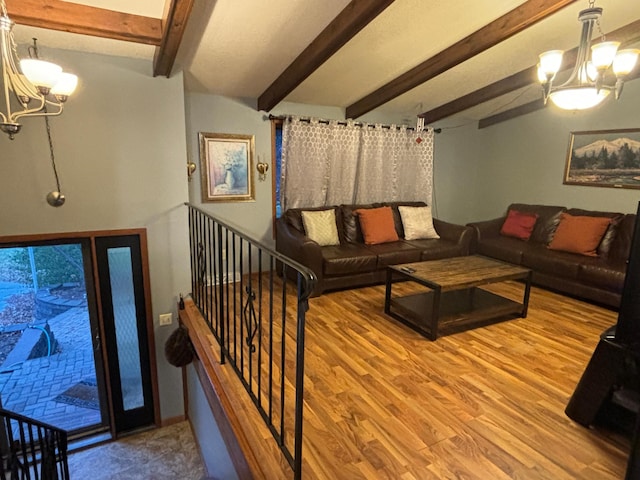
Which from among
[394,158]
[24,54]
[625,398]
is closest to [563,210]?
[394,158]

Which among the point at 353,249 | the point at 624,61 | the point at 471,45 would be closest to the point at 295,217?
the point at 353,249

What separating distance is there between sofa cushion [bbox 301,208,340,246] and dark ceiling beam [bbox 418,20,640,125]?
213 centimetres

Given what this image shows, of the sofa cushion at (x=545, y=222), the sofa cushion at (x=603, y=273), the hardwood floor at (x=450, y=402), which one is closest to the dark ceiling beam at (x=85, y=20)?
the hardwood floor at (x=450, y=402)

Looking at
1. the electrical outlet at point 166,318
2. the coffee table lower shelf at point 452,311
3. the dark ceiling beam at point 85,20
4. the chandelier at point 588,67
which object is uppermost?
the dark ceiling beam at point 85,20

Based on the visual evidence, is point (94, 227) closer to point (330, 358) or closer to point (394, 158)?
point (330, 358)

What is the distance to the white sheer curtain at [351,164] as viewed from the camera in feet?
14.7

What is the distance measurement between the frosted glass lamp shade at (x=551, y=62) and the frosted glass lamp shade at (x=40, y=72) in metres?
2.91

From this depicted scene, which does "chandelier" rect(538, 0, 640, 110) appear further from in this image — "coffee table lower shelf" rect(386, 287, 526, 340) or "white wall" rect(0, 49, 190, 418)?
"white wall" rect(0, 49, 190, 418)

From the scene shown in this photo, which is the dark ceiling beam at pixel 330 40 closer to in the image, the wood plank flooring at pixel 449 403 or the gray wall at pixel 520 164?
the wood plank flooring at pixel 449 403

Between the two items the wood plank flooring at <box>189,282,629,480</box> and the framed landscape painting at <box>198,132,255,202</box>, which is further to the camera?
the framed landscape painting at <box>198,132,255,202</box>

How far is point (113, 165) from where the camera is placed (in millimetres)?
3174

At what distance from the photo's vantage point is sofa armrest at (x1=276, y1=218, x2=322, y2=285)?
3.70 metres

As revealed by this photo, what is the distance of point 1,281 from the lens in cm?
331

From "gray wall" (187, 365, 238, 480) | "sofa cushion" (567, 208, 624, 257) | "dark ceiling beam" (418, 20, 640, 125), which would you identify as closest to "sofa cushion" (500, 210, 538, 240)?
"sofa cushion" (567, 208, 624, 257)
